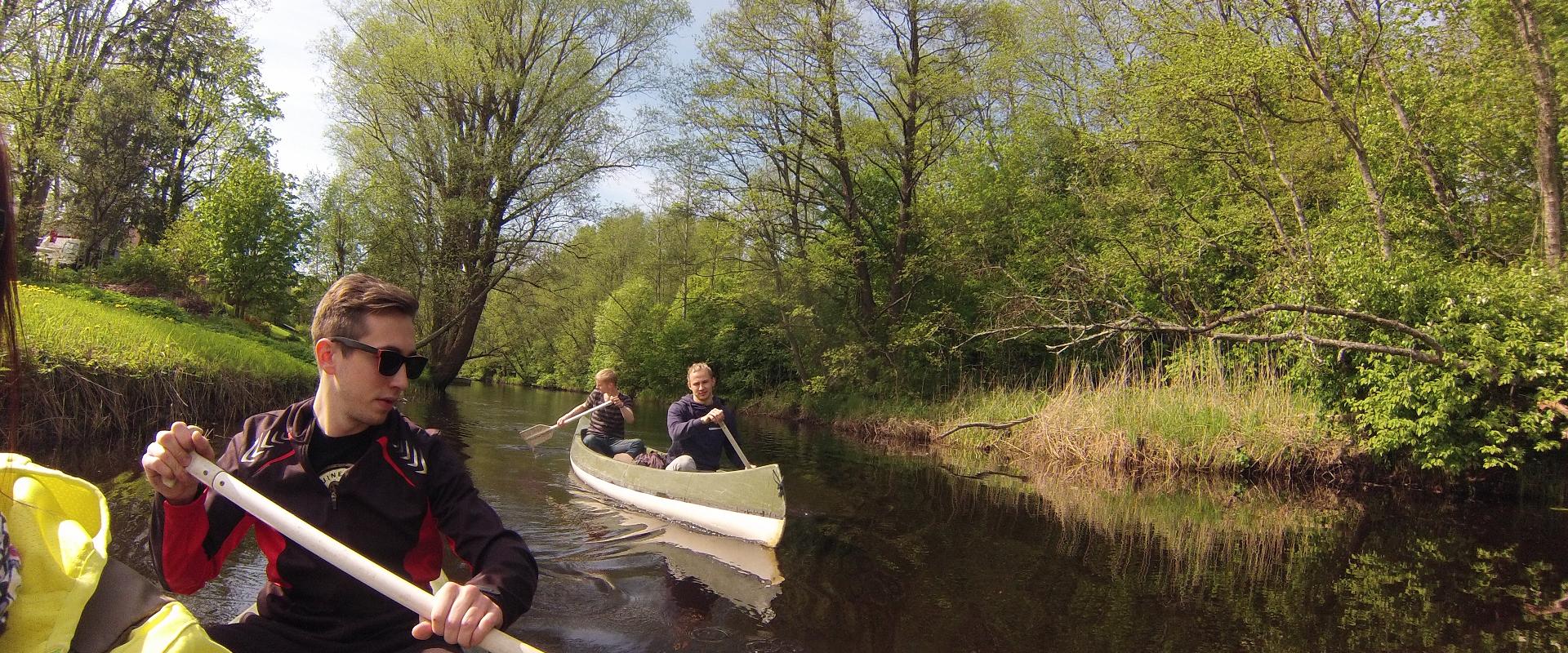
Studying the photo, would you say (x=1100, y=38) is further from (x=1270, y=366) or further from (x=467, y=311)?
(x=467, y=311)

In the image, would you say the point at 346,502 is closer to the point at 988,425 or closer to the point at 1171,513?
the point at 1171,513

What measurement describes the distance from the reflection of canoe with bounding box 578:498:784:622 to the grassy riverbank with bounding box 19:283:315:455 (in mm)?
5280

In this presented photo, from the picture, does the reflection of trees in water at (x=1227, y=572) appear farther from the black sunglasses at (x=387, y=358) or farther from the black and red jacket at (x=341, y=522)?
the black sunglasses at (x=387, y=358)

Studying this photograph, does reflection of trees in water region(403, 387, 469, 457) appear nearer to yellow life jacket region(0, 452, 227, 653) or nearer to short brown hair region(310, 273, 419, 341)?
short brown hair region(310, 273, 419, 341)

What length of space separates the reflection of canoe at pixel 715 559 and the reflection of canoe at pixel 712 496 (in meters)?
0.11

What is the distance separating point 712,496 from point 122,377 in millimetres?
6776

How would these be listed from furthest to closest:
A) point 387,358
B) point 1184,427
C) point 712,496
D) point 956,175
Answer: point 956,175, point 1184,427, point 712,496, point 387,358

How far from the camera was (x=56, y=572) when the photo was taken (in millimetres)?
1282

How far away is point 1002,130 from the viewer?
74.4 feet

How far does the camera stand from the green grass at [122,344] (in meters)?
8.08

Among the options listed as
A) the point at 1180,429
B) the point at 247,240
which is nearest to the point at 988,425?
the point at 1180,429

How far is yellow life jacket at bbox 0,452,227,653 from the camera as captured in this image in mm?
1246

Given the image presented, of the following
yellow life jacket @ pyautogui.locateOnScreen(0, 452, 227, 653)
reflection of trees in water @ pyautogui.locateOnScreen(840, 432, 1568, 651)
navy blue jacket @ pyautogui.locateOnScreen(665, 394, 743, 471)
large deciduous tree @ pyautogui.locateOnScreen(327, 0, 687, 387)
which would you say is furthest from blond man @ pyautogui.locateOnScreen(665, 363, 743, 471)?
large deciduous tree @ pyautogui.locateOnScreen(327, 0, 687, 387)

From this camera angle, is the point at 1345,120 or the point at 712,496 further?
the point at 1345,120
